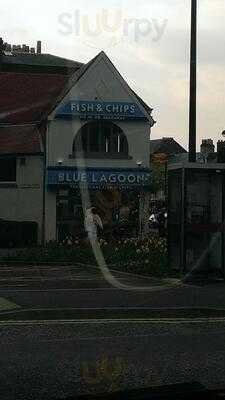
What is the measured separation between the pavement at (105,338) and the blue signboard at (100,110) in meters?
20.8

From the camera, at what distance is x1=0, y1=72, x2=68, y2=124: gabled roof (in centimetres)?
4006

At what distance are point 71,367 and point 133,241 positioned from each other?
613 inches

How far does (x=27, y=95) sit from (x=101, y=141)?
8158 millimetres

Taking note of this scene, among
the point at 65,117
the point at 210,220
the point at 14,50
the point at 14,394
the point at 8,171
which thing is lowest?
the point at 14,394

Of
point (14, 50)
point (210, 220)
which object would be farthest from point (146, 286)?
point (14, 50)

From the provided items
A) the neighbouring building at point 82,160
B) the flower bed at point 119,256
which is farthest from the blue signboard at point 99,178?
the flower bed at point 119,256

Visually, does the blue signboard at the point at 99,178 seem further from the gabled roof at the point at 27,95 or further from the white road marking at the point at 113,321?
the white road marking at the point at 113,321

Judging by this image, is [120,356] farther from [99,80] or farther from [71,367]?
[99,80]

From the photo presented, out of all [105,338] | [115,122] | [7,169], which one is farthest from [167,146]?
[105,338]

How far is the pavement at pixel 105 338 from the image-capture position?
22.5 ft

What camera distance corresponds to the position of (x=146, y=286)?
1550 cm

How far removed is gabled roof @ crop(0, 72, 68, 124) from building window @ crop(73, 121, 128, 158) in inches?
113

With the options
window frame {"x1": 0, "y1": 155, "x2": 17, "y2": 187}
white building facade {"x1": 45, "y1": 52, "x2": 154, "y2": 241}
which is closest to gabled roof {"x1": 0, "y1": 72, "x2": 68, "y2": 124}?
white building facade {"x1": 45, "y1": 52, "x2": 154, "y2": 241}

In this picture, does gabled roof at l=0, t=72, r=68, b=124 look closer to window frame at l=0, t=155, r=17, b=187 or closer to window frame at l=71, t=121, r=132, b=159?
window frame at l=71, t=121, r=132, b=159
